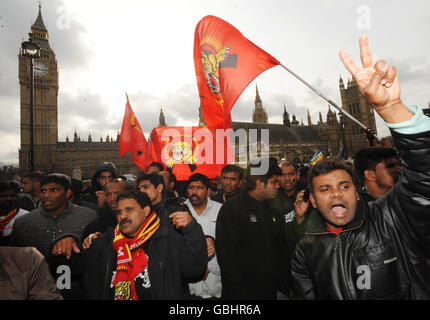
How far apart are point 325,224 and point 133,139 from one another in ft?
26.8

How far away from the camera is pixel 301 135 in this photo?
7044 centimetres

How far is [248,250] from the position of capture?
3.31m

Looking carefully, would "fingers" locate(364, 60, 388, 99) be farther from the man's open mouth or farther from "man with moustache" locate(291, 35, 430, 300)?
the man's open mouth

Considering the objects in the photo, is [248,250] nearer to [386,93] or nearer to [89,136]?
[386,93]

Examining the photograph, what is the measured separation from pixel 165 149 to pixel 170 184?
6.99ft

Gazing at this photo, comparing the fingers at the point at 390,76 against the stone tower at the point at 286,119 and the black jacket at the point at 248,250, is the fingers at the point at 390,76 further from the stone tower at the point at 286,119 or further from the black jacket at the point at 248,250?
the stone tower at the point at 286,119

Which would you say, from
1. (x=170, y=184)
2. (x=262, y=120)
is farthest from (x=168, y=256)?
(x=262, y=120)

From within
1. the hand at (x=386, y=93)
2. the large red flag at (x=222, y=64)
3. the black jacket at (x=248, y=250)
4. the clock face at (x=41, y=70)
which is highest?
the clock face at (x=41, y=70)

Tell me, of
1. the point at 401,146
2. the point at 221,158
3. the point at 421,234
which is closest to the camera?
the point at 401,146

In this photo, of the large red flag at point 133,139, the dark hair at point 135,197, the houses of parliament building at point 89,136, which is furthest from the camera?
the houses of parliament building at point 89,136

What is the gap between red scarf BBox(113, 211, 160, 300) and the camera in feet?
8.00

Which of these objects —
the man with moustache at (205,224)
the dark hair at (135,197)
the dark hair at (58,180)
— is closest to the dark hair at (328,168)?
the man with moustache at (205,224)

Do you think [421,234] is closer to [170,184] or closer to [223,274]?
[223,274]

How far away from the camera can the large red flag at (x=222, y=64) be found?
4285 millimetres
